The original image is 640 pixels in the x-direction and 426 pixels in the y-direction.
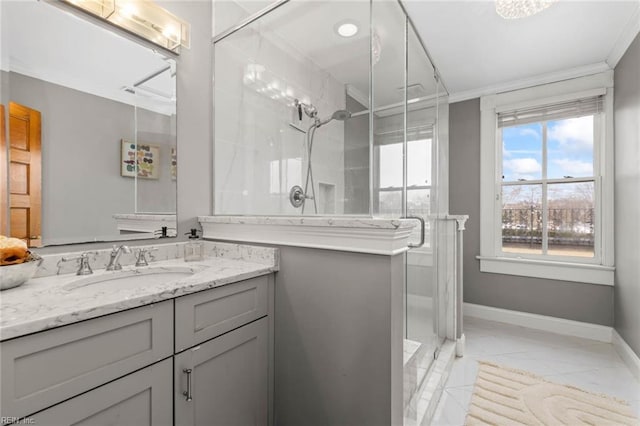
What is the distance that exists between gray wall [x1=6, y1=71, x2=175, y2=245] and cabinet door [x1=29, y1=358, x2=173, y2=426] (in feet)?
2.37

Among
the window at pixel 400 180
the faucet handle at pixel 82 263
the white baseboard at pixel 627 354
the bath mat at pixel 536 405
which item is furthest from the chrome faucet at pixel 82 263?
the white baseboard at pixel 627 354

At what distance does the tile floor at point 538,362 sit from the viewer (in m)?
1.81

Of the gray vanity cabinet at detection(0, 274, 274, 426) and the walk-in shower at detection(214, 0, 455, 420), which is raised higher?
the walk-in shower at detection(214, 0, 455, 420)

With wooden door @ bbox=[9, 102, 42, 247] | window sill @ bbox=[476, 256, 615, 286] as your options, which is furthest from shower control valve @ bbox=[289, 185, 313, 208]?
window sill @ bbox=[476, 256, 615, 286]

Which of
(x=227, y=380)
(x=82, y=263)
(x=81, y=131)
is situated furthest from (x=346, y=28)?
(x=227, y=380)

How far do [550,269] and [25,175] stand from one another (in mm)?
3933

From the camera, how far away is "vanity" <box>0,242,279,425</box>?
671 mm

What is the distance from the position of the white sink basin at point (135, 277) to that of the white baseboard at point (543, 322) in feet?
10.3

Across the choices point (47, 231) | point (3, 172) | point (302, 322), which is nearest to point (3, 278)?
point (47, 231)

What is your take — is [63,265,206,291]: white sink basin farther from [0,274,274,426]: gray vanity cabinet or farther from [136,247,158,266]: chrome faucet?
[0,274,274,426]: gray vanity cabinet

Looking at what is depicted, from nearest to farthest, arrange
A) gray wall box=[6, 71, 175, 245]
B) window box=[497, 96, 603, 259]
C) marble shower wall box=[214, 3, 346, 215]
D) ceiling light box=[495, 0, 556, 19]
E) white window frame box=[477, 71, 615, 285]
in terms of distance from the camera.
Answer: gray wall box=[6, 71, 175, 245] → ceiling light box=[495, 0, 556, 19] → marble shower wall box=[214, 3, 346, 215] → white window frame box=[477, 71, 615, 285] → window box=[497, 96, 603, 259]

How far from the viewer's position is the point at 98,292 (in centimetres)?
98

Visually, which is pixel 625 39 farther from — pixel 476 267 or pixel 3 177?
pixel 3 177

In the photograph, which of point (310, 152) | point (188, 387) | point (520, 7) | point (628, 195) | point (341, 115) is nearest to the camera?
point (188, 387)
